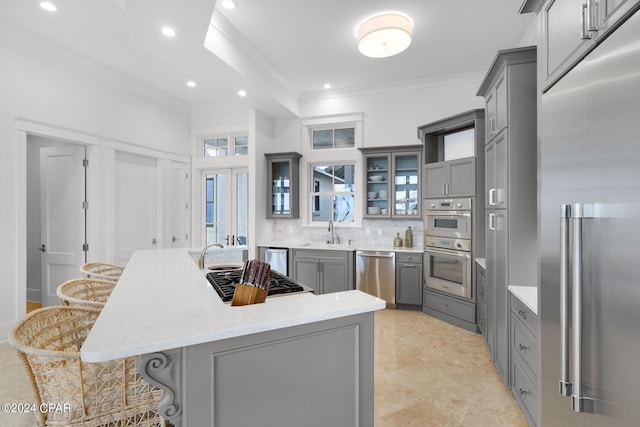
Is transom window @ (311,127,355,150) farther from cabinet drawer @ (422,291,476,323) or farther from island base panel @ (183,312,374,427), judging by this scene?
island base panel @ (183,312,374,427)

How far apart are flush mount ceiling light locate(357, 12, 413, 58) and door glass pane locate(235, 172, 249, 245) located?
3.18 meters

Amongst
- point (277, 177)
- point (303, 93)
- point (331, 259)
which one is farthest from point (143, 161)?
point (331, 259)

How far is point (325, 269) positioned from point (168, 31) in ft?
11.6

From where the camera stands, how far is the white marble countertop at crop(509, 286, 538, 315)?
1985mm

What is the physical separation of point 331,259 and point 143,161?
3.32m

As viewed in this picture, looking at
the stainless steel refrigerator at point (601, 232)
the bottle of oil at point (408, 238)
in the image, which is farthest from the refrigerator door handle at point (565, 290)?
the bottle of oil at point (408, 238)

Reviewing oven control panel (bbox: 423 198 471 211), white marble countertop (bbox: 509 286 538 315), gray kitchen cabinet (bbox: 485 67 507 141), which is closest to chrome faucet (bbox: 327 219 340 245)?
oven control panel (bbox: 423 198 471 211)

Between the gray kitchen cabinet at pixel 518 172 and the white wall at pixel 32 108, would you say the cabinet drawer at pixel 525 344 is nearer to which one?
the gray kitchen cabinet at pixel 518 172

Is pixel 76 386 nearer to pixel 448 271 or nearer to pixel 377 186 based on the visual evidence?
pixel 448 271

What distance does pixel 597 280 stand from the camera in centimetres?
101

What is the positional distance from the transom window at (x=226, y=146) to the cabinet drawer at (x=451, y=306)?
390cm

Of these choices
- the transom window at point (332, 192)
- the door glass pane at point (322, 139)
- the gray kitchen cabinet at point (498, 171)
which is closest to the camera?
the gray kitchen cabinet at point (498, 171)

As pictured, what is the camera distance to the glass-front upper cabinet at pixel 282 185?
18.2 feet

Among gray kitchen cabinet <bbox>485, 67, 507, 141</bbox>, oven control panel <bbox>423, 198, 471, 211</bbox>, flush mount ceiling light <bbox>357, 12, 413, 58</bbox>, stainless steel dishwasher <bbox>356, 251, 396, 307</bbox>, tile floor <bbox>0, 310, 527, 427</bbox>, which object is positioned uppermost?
flush mount ceiling light <bbox>357, 12, 413, 58</bbox>
